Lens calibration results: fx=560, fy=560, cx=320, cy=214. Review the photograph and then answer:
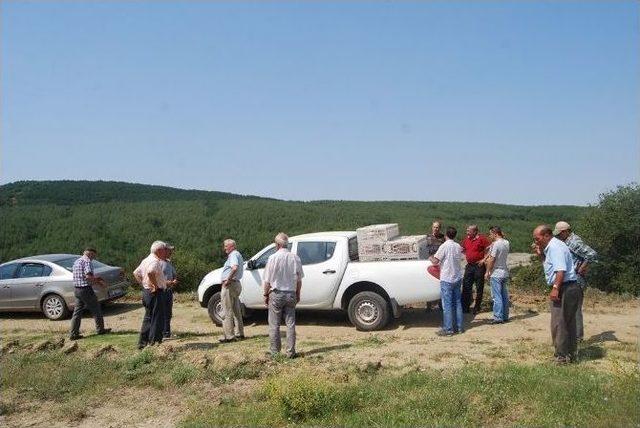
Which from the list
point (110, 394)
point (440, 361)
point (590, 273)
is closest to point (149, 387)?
point (110, 394)

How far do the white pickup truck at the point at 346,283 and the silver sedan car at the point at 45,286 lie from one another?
3662 mm

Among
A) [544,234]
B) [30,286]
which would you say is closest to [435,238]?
[544,234]

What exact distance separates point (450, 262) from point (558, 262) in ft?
7.79

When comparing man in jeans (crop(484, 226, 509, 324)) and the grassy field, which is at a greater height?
man in jeans (crop(484, 226, 509, 324))

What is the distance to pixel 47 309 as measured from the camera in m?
12.9

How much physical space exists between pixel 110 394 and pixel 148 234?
44.9m

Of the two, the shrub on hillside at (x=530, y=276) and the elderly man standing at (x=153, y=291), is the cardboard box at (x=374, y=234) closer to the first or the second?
the elderly man standing at (x=153, y=291)

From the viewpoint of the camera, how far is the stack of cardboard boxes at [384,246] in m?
10.0

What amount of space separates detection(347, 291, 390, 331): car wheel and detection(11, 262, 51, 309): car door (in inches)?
296

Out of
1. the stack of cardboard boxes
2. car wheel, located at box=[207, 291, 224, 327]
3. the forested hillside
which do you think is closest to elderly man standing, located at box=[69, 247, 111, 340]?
car wheel, located at box=[207, 291, 224, 327]

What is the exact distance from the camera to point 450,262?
29.9 feet

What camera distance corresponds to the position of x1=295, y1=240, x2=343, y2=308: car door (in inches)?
398

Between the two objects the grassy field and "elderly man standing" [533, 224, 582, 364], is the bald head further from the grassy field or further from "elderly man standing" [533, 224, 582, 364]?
the grassy field

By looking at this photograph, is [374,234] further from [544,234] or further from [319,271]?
[544,234]
